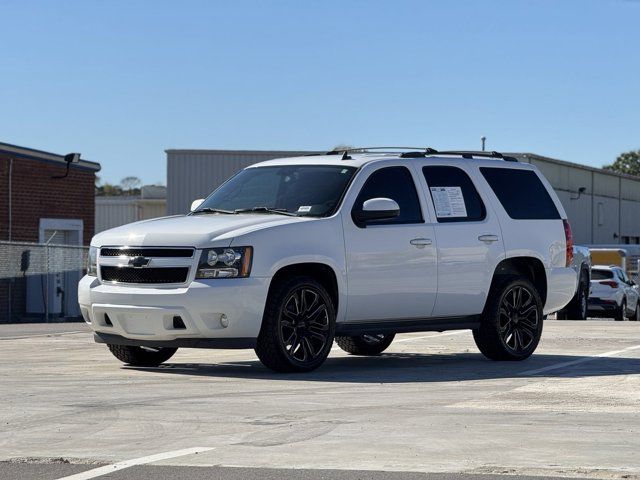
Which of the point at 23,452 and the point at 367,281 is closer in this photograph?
the point at 23,452

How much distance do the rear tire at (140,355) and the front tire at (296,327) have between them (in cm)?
163

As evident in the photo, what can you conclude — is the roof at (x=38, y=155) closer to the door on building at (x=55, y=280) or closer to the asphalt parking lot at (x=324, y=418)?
the door on building at (x=55, y=280)

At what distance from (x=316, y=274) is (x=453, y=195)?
1985 millimetres

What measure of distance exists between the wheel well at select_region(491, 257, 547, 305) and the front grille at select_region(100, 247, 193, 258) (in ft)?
12.6

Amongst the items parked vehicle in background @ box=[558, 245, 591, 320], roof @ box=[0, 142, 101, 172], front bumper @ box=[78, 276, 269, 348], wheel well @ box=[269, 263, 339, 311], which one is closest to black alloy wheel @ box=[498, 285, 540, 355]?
wheel well @ box=[269, 263, 339, 311]

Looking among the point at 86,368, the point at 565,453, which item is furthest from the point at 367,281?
the point at 565,453

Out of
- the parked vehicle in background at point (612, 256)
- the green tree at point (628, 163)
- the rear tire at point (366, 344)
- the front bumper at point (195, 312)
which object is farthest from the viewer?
the green tree at point (628, 163)

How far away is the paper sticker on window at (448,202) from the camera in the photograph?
13914 mm

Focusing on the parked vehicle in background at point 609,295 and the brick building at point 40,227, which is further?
the parked vehicle in background at point 609,295

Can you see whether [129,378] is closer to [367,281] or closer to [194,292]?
[194,292]

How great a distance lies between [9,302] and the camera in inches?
1262

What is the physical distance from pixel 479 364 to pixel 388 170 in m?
2.20

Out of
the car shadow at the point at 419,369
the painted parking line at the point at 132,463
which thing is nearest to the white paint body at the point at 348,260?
the car shadow at the point at 419,369

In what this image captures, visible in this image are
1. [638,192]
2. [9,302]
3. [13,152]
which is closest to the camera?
[9,302]
